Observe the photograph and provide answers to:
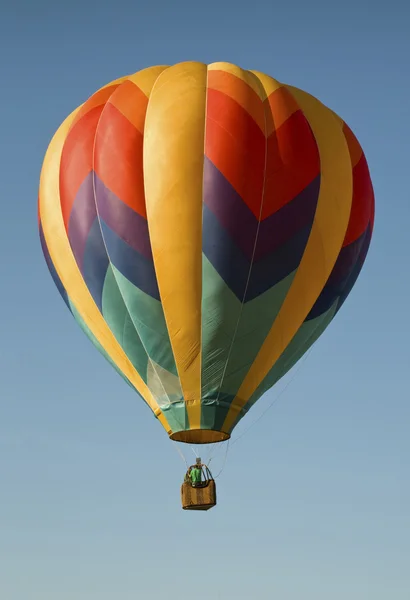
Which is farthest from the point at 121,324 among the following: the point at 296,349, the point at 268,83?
the point at 268,83

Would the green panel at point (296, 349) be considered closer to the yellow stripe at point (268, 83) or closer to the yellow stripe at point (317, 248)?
the yellow stripe at point (317, 248)

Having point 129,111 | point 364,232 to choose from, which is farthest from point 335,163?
point 129,111

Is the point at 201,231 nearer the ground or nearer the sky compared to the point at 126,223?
nearer the ground

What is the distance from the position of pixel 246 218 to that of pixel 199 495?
439cm

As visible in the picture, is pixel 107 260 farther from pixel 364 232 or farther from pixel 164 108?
pixel 364 232

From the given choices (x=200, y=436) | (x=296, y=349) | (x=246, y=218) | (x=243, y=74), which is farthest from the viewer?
(x=296, y=349)

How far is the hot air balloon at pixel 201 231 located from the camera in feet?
93.2

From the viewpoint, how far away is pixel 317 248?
95.6ft

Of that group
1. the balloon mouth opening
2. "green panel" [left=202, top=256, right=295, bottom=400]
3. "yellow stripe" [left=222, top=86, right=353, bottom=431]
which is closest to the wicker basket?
the balloon mouth opening

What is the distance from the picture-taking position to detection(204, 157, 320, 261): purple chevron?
28375 millimetres

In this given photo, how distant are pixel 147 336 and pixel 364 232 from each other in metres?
4.24

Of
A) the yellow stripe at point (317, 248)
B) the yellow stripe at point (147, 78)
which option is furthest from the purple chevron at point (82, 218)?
the yellow stripe at point (317, 248)

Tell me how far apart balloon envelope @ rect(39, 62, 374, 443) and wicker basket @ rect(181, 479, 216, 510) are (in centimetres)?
80

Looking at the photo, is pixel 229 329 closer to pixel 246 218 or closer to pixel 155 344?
pixel 155 344
